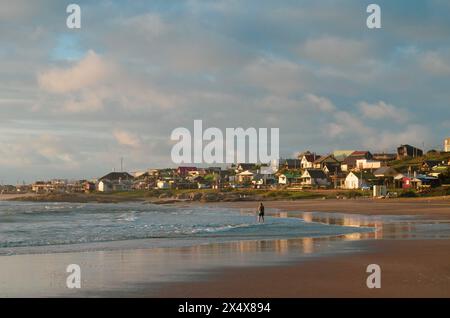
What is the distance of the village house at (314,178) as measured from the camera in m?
99.8

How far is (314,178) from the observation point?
10038 centimetres

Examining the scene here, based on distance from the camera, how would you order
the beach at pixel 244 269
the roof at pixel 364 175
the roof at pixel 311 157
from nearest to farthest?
the beach at pixel 244 269 → the roof at pixel 364 175 → the roof at pixel 311 157

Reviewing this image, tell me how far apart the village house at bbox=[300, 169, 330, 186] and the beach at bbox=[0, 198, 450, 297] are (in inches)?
3081

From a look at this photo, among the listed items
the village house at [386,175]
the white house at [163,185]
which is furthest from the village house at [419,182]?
the white house at [163,185]

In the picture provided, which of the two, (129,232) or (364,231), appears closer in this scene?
(364,231)

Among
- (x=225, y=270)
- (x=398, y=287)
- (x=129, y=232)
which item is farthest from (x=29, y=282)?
(x=129, y=232)

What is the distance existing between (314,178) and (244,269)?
287 ft

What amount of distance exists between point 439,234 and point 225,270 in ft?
40.9

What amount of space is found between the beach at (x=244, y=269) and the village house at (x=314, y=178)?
78260 millimetres

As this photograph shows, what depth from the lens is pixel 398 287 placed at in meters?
11.2

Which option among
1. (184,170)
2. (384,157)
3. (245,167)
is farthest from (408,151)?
(184,170)

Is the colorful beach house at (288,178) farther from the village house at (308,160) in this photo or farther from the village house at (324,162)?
the village house at (308,160)

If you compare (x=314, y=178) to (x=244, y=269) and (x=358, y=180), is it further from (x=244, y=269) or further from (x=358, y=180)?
(x=244, y=269)
